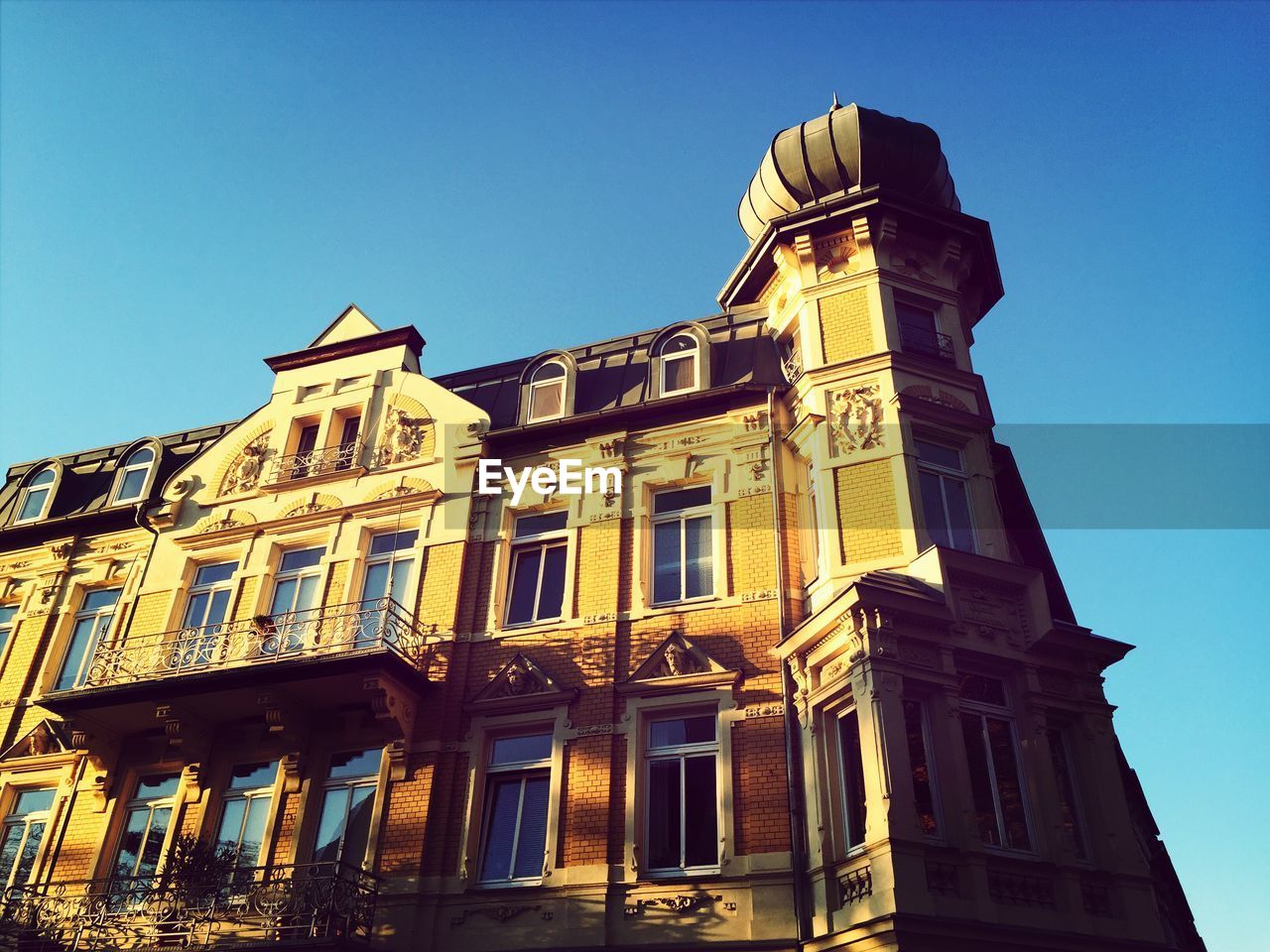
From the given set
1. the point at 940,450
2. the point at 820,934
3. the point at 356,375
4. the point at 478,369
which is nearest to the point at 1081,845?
the point at 820,934

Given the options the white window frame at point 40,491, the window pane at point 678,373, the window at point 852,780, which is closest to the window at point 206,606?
the white window frame at point 40,491

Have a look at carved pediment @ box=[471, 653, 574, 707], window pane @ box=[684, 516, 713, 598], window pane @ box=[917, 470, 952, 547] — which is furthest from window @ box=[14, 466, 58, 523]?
window pane @ box=[917, 470, 952, 547]

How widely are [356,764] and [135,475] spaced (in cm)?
930

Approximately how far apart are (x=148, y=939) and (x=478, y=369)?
36.4ft

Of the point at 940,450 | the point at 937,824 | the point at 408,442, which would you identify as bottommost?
the point at 937,824

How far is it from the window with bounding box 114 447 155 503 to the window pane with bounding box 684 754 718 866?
42.2 feet

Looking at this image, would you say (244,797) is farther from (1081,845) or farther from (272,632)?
(1081,845)

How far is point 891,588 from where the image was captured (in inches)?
553

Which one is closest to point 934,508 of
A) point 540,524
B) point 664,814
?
point 664,814

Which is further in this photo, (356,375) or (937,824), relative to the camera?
(356,375)

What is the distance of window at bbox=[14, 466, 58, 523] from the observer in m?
22.7

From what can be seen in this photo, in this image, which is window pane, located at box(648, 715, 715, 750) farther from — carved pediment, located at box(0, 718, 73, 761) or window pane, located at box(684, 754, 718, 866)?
carved pediment, located at box(0, 718, 73, 761)

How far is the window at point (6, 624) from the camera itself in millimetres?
20969

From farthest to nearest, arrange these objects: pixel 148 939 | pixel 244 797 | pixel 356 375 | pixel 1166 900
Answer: pixel 1166 900, pixel 356 375, pixel 244 797, pixel 148 939
